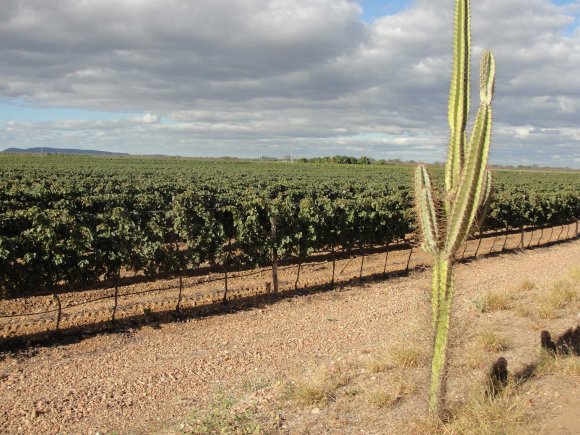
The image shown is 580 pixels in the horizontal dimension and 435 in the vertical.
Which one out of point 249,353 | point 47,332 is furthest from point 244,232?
point 47,332

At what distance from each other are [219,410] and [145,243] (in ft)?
19.3

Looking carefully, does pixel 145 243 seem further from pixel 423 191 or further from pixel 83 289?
pixel 423 191

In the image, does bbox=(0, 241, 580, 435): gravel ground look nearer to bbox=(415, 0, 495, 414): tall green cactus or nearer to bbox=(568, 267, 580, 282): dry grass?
bbox=(415, 0, 495, 414): tall green cactus

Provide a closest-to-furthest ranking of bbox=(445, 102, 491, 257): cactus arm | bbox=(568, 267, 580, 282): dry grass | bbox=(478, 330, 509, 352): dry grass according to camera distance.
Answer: bbox=(445, 102, 491, 257): cactus arm
bbox=(478, 330, 509, 352): dry grass
bbox=(568, 267, 580, 282): dry grass

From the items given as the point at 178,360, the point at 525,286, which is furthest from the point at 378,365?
the point at 525,286

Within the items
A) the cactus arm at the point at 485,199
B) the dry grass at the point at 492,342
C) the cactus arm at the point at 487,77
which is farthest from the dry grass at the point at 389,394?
the cactus arm at the point at 487,77

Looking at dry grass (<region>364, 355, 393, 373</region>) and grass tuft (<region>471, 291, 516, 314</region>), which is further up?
grass tuft (<region>471, 291, 516, 314</region>)

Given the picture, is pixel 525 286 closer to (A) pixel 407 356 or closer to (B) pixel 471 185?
(A) pixel 407 356


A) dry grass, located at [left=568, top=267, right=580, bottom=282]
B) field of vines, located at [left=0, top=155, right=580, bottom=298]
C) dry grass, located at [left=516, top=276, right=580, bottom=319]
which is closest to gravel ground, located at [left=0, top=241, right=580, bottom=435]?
dry grass, located at [left=568, top=267, right=580, bottom=282]

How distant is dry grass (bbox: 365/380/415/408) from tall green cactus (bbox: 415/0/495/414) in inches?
27.6

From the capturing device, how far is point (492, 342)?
6.56 m

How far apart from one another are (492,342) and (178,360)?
216 inches

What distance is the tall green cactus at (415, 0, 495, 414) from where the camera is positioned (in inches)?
154

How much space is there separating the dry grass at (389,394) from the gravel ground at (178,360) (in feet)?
4.70
